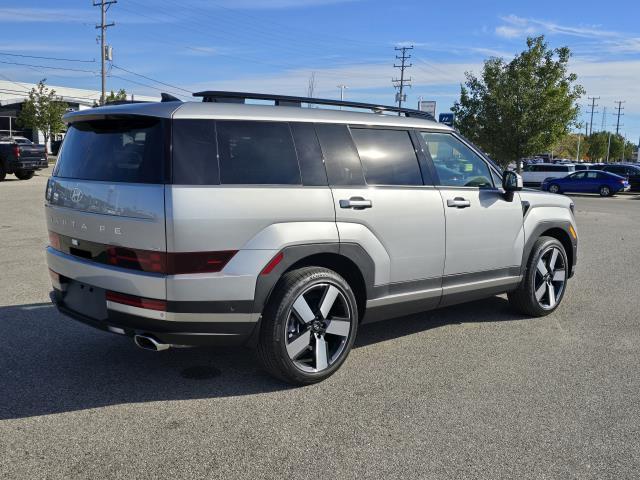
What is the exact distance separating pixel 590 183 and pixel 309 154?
31688 mm

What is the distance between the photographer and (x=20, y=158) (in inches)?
896

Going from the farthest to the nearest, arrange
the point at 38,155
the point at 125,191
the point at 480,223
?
the point at 38,155
the point at 480,223
the point at 125,191

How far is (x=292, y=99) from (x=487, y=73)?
33806 mm

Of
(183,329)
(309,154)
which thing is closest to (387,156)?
(309,154)

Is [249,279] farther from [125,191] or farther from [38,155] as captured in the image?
[38,155]

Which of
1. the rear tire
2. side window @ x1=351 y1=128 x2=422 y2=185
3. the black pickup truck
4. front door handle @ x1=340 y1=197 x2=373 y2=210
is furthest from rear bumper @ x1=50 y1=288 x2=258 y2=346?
the rear tire

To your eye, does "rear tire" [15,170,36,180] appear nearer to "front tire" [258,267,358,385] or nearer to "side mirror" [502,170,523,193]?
"side mirror" [502,170,523,193]

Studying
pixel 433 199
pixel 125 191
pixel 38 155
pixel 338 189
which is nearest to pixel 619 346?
pixel 433 199

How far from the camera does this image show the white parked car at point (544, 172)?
119ft

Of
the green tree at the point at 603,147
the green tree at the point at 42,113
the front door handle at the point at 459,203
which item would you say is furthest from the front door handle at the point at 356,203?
the green tree at the point at 603,147

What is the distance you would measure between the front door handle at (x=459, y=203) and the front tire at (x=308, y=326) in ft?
4.00

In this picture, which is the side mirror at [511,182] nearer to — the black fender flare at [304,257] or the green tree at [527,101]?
Result: the black fender flare at [304,257]

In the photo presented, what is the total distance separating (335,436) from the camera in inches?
135

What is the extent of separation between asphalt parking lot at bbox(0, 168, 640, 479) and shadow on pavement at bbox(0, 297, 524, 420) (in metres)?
0.01
